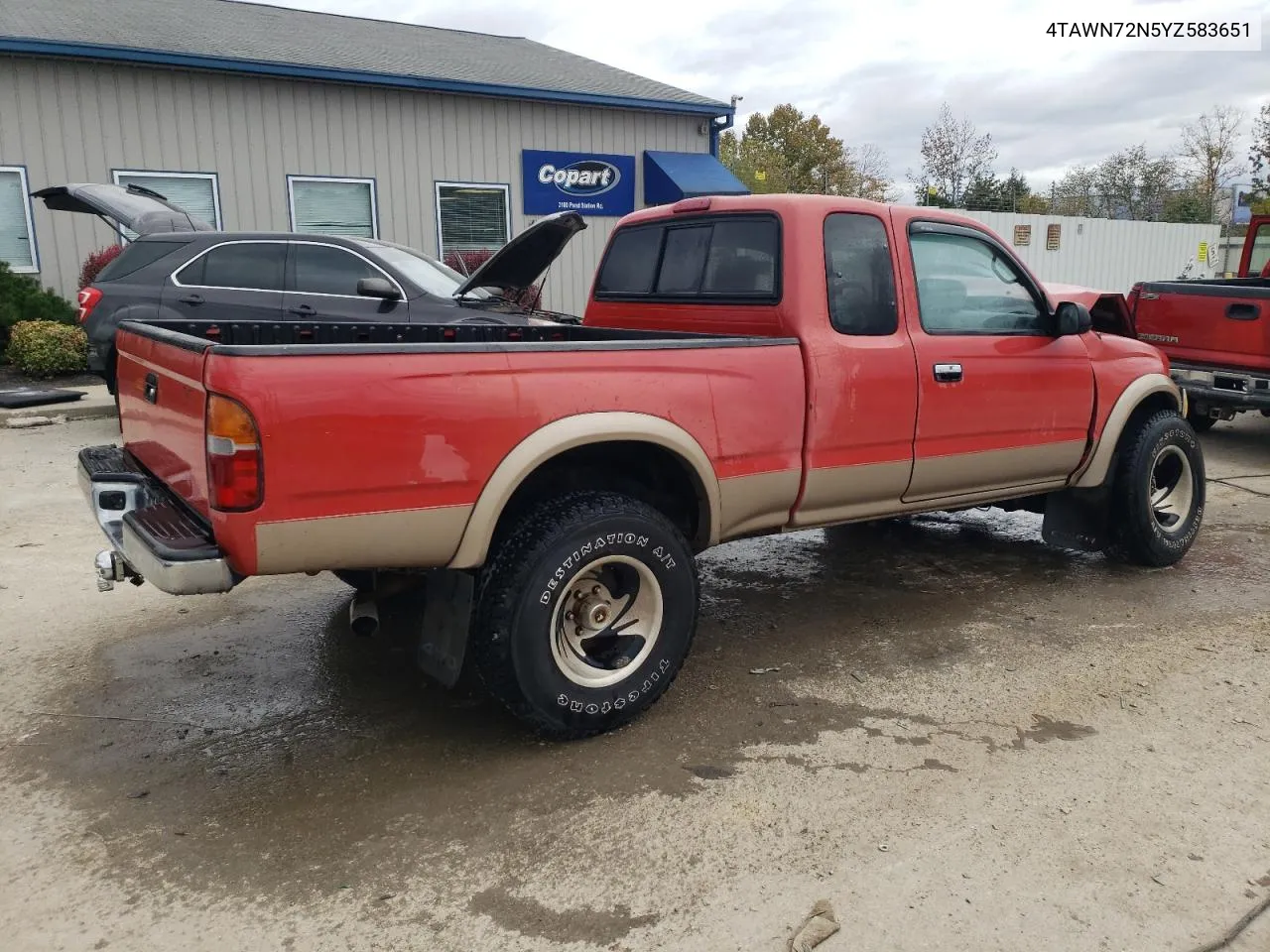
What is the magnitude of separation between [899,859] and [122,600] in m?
3.80

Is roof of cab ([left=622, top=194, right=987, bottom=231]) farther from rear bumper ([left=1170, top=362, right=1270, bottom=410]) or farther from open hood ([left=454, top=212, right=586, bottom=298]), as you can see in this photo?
rear bumper ([left=1170, top=362, right=1270, bottom=410])

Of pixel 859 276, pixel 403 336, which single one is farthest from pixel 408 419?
pixel 403 336

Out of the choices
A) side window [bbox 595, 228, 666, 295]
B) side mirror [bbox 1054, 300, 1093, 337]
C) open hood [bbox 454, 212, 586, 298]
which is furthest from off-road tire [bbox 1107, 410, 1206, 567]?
open hood [bbox 454, 212, 586, 298]

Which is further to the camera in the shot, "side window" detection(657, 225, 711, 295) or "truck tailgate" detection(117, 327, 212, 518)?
"side window" detection(657, 225, 711, 295)

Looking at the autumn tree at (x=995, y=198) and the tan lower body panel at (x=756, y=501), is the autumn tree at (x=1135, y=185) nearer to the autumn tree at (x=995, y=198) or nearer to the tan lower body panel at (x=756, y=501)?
the autumn tree at (x=995, y=198)

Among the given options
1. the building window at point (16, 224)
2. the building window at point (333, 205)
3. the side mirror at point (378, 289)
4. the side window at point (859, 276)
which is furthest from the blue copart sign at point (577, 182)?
the side window at point (859, 276)

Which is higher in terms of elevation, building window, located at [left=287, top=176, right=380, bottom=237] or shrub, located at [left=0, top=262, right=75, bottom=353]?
building window, located at [left=287, top=176, right=380, bottom=237]

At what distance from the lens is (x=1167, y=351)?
28.5ft

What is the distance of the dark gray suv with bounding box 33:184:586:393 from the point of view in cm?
812

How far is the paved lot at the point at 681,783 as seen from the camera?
8.11ft

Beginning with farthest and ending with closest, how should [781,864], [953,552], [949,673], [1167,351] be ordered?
1. [1167,351]
2. [953,552]
3. [949,673]
4. [781,864]

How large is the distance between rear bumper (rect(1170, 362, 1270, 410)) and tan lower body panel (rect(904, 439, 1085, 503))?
12.0ft

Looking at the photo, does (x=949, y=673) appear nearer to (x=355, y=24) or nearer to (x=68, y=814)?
(x=68, y=814)

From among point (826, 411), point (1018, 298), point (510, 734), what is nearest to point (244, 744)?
point (510, 734)
